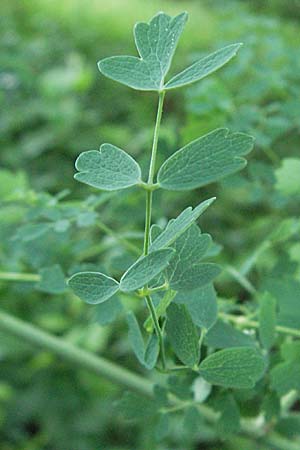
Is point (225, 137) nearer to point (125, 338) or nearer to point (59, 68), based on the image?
point (125, 338)

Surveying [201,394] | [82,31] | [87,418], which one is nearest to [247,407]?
[201,394]

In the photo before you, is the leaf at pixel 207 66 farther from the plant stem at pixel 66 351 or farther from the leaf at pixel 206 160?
the plant stem at pixel 66 351

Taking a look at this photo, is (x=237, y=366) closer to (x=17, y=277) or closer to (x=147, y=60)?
(x=147, y=60)

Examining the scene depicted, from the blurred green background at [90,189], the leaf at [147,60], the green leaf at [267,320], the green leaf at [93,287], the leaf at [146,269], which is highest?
the leaf at [147,60]

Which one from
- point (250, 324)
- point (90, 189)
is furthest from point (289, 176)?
point (90, 189)

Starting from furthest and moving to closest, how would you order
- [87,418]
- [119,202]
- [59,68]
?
[59,68]
[87,418]
[119,202]

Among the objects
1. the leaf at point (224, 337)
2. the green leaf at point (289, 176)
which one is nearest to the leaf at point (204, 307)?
the leaf at point (224, 337)
